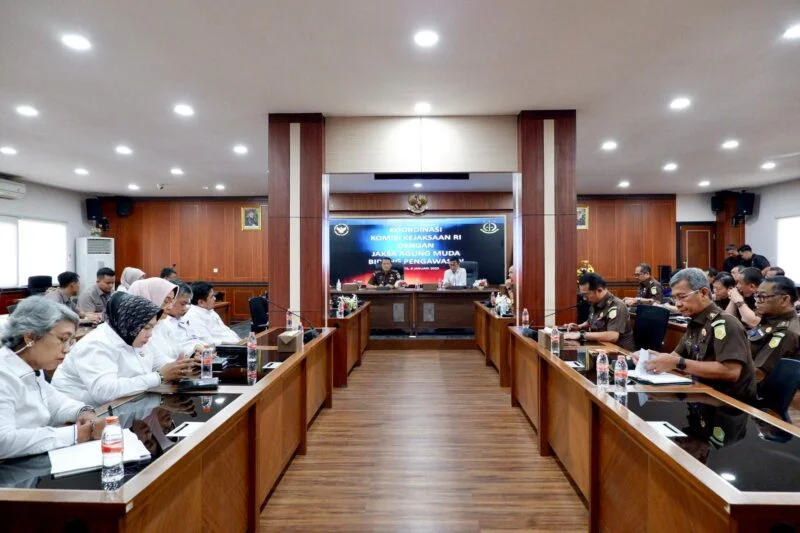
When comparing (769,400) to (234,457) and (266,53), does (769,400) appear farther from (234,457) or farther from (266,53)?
(266,53)

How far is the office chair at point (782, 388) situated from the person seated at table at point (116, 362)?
3.11 meters

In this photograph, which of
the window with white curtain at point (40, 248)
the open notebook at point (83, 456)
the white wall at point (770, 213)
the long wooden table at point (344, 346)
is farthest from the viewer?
the white wall at point (770, 213)

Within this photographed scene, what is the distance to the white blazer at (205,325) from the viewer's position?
174 inches

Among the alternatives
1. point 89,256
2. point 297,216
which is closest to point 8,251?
point 89,256

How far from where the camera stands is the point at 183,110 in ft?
16.6

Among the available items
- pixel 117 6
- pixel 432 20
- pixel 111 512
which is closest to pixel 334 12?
pixel 432 20

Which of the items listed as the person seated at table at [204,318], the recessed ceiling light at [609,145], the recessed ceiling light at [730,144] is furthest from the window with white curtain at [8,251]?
the recessed ceiling light at [730,144]

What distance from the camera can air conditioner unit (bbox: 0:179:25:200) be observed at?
8331 millimetres

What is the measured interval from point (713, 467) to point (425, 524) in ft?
5.20

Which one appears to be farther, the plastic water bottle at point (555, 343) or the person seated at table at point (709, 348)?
the plastic water bottle at point (555, 343)

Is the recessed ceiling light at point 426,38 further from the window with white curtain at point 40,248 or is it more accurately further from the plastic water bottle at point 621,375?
the window with white curtain at point 40,248

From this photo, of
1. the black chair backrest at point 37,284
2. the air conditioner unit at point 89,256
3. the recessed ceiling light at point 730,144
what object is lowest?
the black chair backrest at point 37,284

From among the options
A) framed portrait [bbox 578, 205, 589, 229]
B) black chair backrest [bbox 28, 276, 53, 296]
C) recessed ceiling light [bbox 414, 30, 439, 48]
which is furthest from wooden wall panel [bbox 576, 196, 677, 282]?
black chair backrest [bbox 28, 276, 53, 296]

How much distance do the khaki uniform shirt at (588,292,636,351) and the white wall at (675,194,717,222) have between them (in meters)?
8.65
